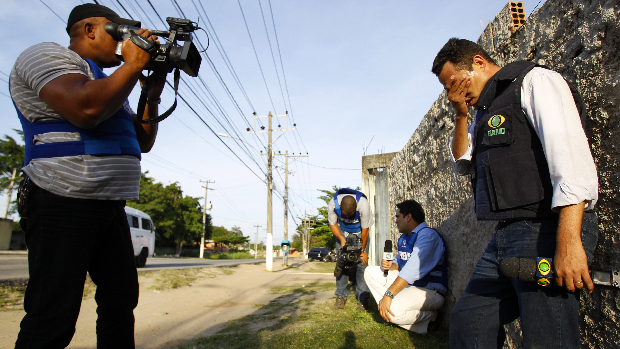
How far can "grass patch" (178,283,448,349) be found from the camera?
276cm

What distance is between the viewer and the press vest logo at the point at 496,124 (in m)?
1.37

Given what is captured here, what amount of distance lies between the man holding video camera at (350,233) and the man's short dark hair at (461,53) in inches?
117

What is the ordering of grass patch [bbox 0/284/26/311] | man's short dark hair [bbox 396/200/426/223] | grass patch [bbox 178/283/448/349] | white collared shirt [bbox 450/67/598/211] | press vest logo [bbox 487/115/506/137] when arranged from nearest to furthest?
white collared shirt [bbox 450/67/598/211], press vest logo [bbox 487/115/506/137], grass patch [bbox 178/283/448/349], man's short dark hair [bbox 396/200/426/223], grass patch [bbox 0/284/26/311]

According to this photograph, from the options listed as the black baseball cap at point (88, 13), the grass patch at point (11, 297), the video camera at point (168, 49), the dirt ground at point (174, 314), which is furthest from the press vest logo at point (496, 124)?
the grass patch at point (11, 297)

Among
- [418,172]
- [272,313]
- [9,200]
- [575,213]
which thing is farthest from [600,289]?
[9,200]

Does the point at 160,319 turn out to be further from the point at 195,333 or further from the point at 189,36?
the point at 189,36

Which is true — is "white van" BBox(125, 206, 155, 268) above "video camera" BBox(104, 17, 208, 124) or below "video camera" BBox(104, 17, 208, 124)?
below

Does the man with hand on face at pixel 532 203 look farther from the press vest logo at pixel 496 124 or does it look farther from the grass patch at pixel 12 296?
the grass patch at pixel 12 296

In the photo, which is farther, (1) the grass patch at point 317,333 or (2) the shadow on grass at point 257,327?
(2) the shadow on grass at point 257,327

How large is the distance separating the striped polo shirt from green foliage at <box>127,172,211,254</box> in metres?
34.9

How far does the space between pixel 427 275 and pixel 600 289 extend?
6.14 feet

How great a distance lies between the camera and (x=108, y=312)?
1.54 meters

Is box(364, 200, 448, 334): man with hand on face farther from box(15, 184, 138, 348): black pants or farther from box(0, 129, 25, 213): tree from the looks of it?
box(0, 129, 25, 213): tree

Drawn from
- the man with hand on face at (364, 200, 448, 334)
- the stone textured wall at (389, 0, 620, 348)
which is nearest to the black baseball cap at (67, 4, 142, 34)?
the stone textured wall at (389, 0, 620, 348)
